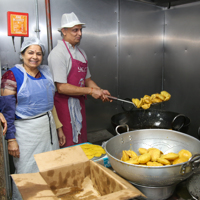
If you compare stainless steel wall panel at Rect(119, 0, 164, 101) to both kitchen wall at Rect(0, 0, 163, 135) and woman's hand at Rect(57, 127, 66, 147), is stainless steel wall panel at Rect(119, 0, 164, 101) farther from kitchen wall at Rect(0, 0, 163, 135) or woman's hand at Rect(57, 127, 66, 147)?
woman's hand at Rect(57, 127, 66, 147)

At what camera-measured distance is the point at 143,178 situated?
83 centimetres

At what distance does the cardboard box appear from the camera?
3.00 feet

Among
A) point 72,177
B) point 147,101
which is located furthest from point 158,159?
point 147,101

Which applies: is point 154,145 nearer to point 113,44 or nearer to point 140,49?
point 113,44

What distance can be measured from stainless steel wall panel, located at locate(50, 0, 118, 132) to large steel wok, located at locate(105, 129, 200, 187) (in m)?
1.42

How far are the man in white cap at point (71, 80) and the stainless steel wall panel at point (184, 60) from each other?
124 centimetres

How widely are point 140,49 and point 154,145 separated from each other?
191 cm

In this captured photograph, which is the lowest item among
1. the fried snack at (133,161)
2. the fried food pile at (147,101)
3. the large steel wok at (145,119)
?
the large steel wok at (145,119)

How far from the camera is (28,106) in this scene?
163 cm

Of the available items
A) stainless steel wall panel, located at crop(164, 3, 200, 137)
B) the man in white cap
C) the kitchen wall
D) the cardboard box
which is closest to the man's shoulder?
the man in white cap

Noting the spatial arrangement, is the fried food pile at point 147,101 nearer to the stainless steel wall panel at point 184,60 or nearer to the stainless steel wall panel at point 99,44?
the stainless steel wall panel at point 99,44

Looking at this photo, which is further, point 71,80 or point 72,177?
point 71,80

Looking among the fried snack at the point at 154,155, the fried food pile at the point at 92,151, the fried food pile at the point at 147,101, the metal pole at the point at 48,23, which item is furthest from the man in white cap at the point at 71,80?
the fried snack at the point at 154,155

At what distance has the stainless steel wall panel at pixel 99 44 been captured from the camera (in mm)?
2301
